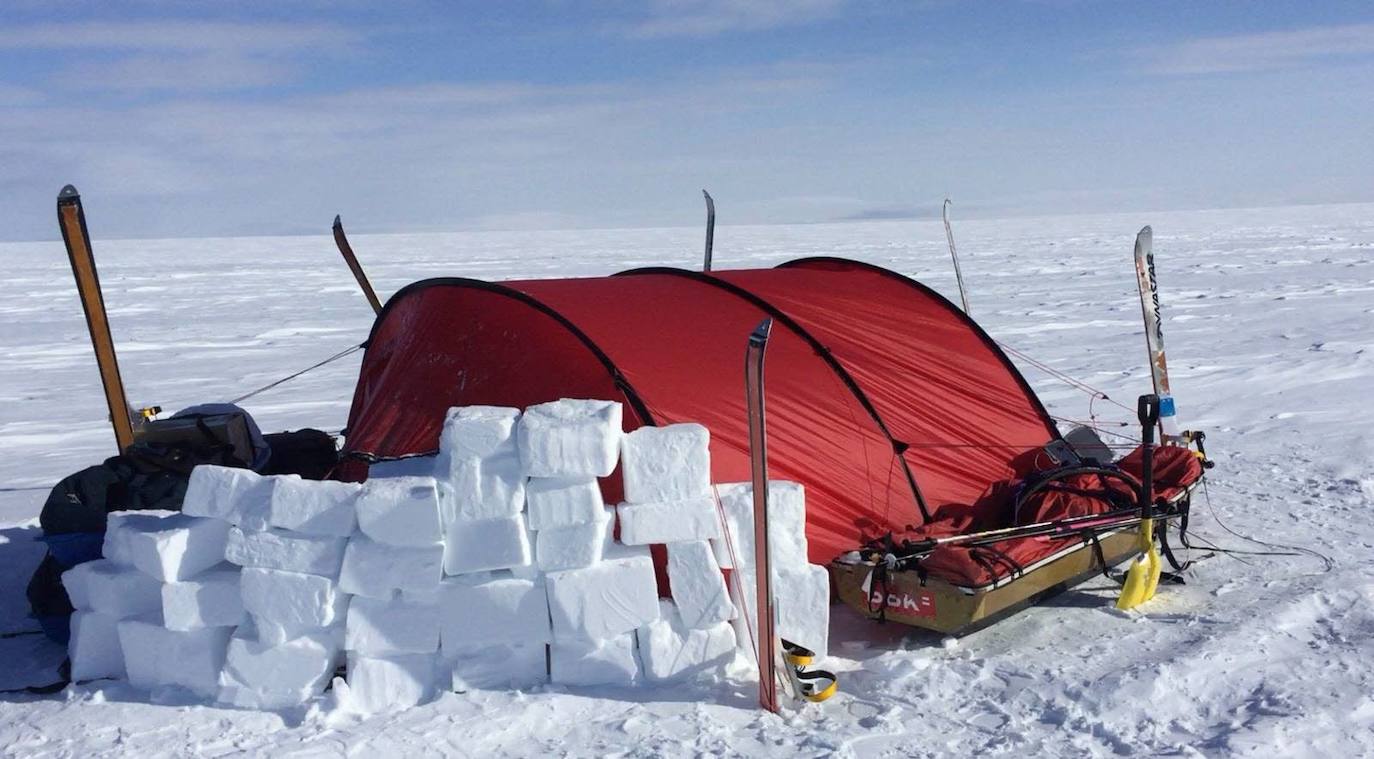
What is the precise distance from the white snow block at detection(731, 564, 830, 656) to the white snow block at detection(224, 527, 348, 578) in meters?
1.49

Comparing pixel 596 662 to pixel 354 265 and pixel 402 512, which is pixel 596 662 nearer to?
pixel 402 512

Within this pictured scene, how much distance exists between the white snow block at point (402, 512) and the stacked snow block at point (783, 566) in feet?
3.48

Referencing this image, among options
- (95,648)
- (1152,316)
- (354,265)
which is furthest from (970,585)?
(354,265)

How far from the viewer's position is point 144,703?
430cm

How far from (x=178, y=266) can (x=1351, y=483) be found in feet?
102

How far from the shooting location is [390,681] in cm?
421

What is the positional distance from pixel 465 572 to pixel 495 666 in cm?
38

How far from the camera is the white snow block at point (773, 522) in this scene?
437 centimetres

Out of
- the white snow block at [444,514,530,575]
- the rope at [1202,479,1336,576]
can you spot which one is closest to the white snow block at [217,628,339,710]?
the white snow block at [444,514,530,575]

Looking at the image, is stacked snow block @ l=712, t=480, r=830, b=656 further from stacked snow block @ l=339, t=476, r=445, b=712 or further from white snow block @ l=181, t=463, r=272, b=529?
white snow block @ l=181, t=463, r=272, b=529

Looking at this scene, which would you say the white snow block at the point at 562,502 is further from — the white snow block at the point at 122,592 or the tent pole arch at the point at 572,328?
the white snow block at the point at 122,592

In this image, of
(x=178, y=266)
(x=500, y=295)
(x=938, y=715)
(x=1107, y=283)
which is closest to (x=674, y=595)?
(x=938, y=715)

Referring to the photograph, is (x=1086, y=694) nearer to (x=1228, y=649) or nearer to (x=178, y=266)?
(x=1228, y=649)

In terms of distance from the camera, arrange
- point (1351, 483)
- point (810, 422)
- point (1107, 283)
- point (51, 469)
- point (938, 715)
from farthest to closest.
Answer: point (1107, 283) → point (51, 469) → point (1351, 483) → point (810, 422) → point (938, 715)
